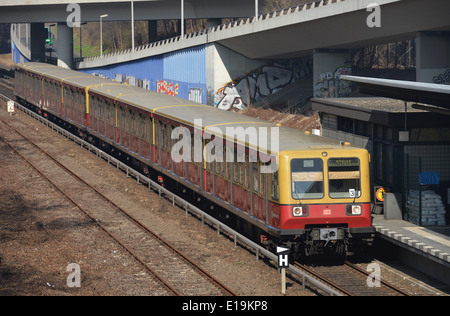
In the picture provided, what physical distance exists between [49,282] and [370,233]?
7.16 m

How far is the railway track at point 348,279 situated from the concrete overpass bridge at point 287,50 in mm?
20092

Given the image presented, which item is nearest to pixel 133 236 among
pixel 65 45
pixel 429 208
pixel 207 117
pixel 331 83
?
pixel 207 117

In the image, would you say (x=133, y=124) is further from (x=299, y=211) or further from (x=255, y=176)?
(x=299, y=211)

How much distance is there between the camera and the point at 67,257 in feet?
62.5

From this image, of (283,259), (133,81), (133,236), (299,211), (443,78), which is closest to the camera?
(283,259)

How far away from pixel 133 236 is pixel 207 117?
459cm

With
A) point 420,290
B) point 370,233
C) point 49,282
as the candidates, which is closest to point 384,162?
point 370,233

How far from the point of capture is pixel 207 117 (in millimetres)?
23797

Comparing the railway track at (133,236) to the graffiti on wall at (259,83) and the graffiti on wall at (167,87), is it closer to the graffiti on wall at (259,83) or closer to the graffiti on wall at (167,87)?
the graffiti on wall at (259,83)

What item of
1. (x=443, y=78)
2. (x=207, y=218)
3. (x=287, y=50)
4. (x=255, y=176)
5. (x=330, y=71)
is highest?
(x=287, y=50)

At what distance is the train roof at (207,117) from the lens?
59.9 feet

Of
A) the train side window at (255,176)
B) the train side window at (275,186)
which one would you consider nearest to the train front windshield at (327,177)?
the train side window at (275,186)

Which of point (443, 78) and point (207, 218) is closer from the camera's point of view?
point (207, 218)
